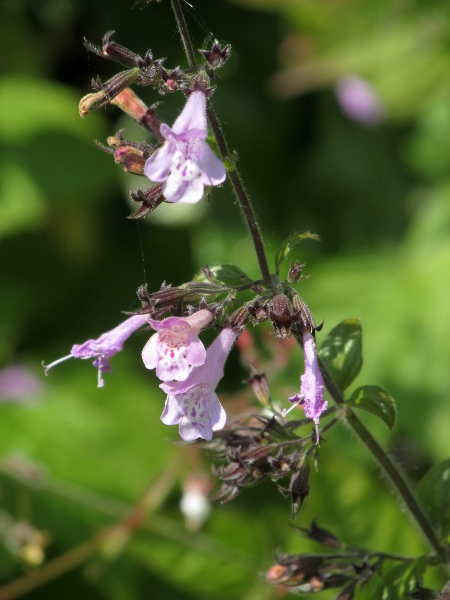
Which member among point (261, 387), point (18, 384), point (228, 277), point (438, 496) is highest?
point (18, 384)

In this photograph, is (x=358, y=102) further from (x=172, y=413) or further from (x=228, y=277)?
(x=172, y=413)

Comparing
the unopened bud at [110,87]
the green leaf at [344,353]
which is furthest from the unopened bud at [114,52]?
the green leaf at [344,353]

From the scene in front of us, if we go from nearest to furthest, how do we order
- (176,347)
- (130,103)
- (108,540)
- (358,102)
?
(176,347) < (130,103) < (108,540) < (358,102)

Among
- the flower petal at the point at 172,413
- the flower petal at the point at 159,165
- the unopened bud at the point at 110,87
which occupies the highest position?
the unopened bud at the point at 110,87

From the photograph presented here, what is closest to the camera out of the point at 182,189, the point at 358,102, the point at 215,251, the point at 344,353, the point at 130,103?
the point at 182,189

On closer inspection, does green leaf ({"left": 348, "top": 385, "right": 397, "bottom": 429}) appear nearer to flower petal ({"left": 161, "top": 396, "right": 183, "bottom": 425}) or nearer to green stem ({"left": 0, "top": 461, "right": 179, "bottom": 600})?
flower petal ({"left": 161, "top": 396, "right": 183, "bottom": 425})

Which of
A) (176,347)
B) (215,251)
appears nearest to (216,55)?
(176,347)

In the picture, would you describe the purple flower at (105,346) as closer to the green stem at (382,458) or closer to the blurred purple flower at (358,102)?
the green stem at (382,458)
